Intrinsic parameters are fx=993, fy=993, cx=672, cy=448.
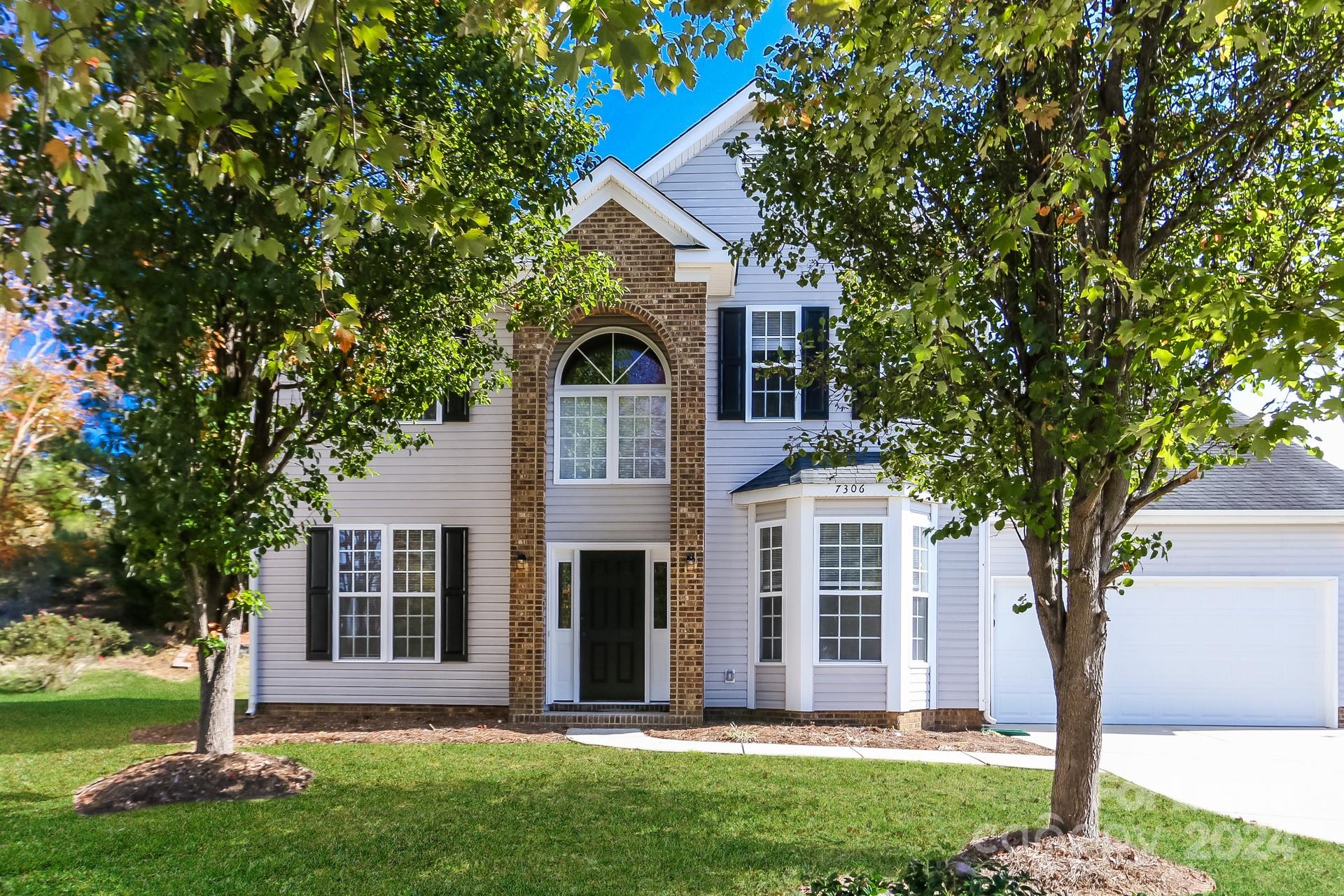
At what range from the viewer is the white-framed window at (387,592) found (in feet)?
44.3

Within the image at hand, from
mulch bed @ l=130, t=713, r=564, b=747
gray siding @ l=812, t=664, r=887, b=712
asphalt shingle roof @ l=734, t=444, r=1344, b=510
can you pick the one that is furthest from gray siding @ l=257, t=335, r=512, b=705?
gray siding @ l=812, t=664, r=887, b=712

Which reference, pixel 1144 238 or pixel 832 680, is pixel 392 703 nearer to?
pixel 832 680

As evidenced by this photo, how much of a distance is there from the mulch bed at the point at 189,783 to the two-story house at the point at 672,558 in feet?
14.4

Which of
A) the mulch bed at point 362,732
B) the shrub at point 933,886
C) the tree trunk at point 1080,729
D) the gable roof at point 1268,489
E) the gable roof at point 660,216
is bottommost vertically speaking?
the mulch bed at point 362,732

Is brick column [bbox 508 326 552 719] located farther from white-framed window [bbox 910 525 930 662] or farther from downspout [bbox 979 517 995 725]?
downspout [bbox 979 517 995 725]

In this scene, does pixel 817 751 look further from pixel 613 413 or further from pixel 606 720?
pixel 613 413

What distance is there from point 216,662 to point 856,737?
7.07 meters

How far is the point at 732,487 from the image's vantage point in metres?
13.6

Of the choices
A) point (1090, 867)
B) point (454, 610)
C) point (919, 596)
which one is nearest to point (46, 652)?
point (454, 610)

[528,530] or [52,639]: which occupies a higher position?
[528,530]

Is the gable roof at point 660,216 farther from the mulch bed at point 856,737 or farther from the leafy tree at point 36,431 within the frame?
the leafy tree at point 36,431

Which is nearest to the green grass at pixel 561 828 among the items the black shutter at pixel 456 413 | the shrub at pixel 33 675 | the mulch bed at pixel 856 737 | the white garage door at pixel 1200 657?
the mulch bed at pixel 856 737

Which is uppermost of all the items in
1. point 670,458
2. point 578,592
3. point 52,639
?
point 670,458

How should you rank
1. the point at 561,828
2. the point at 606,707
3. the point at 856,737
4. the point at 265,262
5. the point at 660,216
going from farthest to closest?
the point at 606,707 < the point at 660,216 < the point at 856,737 < the point at 561,828 < the point at 265,262
